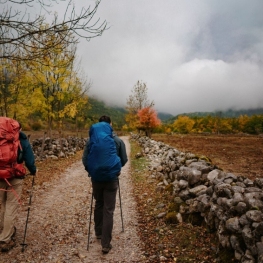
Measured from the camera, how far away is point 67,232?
5.82 m

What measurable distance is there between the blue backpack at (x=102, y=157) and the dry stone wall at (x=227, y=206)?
91.8 inches

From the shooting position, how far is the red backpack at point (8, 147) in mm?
4547

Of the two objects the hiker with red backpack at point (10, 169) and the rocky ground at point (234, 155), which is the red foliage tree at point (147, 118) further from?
the hiker with red backpack at point (10, 169)

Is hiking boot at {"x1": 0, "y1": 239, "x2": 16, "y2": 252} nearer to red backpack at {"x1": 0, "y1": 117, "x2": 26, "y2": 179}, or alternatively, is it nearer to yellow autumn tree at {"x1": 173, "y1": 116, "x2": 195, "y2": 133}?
red backpack at {"x1": 0, "y1": 117, "x2": 26, "y2": 179}

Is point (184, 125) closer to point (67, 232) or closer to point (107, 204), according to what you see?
point (67, 232)

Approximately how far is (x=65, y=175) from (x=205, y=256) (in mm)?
9146

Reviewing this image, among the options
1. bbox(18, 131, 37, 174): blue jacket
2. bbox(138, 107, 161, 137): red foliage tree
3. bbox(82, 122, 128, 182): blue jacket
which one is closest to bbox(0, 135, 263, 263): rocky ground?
bbox(82, 122, 128, 182): blue jacket

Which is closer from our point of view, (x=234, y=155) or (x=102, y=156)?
(x=102, y=156)

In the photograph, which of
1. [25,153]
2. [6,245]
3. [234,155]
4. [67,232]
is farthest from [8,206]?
[234,155]

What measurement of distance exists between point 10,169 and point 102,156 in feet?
6.13

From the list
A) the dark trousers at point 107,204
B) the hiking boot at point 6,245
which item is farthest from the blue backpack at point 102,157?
the hiking boot at point 6,245

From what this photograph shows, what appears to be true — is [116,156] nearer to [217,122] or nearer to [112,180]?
[112,180]

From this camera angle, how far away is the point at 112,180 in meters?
4.79

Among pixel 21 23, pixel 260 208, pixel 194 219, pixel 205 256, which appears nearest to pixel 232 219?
pixel 260 208
